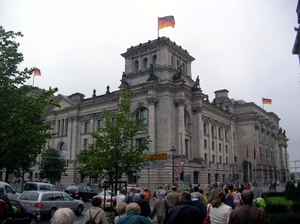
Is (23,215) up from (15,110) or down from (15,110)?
down

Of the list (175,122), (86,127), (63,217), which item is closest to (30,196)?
(63,217)

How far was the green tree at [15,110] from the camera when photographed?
18969 mm

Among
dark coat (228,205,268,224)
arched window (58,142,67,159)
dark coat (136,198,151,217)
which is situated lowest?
dark coat (136,198,151,217)

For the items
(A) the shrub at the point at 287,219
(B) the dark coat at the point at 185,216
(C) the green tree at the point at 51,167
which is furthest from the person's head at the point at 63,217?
(C) the green tree at the point at 51,167

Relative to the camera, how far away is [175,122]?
4994 centimetres

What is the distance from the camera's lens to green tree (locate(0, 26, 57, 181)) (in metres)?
19.0

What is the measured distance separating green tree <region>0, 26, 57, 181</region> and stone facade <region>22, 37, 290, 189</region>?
1858 centimetres

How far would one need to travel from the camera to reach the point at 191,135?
5369cm

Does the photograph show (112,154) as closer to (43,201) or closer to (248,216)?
(43,201)

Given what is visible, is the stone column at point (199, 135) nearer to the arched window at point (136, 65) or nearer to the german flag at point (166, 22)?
the arched window at point (136, 65)

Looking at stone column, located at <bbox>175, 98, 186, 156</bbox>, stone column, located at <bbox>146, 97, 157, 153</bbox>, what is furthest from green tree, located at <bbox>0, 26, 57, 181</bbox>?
stone column, located at <bbox>175, 98, 186, 156</bbox>

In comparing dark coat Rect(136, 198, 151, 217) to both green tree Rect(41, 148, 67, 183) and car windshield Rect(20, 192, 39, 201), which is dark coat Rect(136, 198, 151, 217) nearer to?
car windshield Rect(20, 192, 39, 201)

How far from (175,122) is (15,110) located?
1293 inches

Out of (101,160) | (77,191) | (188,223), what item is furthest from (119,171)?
(77,191)
